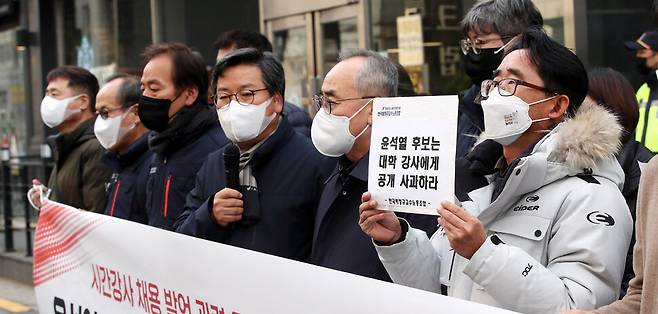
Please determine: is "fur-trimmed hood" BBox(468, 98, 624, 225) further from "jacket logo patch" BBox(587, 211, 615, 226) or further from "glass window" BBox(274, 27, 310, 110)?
"glass window" BBox(274, 27, 310, 110)

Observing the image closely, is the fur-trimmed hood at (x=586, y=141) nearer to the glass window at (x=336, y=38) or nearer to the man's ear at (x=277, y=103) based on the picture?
the man's ear at (x=277, y=103)

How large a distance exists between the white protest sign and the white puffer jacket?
7.9 inches

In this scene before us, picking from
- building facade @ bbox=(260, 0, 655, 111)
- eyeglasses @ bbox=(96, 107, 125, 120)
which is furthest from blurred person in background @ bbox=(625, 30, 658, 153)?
eyeglasses @ bbox=(96, 107, 125, 120)

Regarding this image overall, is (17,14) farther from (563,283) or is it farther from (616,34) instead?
(563,283)

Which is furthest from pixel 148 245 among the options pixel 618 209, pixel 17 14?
pixel 17 14

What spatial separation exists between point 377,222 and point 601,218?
2.31ft

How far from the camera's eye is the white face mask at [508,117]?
295 cm

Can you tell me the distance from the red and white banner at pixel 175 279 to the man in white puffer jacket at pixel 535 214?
20 cm

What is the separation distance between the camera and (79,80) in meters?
6.62

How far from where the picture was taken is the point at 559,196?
278cm

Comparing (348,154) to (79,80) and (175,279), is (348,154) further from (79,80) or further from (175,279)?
(79,80)

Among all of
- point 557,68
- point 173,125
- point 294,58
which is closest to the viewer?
point 557,68

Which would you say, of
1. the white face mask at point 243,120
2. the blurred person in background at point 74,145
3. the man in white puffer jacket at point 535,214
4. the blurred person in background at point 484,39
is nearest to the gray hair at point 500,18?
the blurred person in background at point 484,39

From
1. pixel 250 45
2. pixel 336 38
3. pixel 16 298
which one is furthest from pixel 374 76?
pixel 16 298
